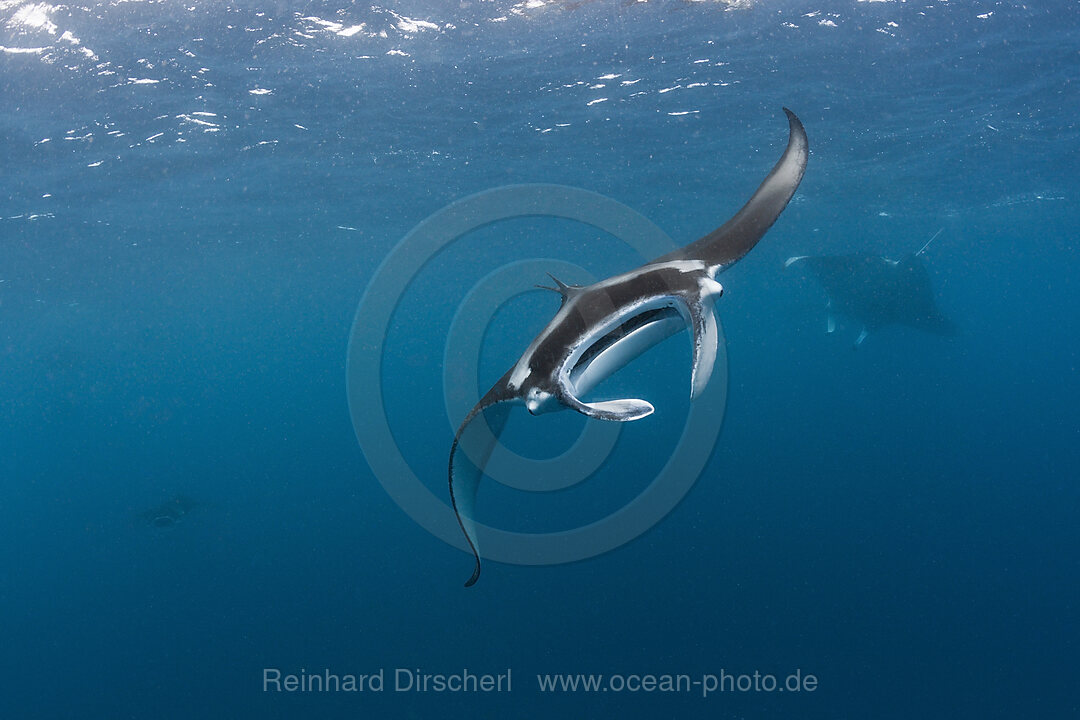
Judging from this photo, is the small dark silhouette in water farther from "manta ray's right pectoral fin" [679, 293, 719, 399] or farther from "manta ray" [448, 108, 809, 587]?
"manta ray's right pectoral fin" [679, 293, 719, 399]

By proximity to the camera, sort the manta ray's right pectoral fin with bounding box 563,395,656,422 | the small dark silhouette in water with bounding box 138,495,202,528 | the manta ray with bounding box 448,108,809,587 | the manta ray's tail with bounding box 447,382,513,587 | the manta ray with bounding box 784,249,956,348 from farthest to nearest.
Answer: the manta ray with bounding box 784,249,956,348
the small dark silhouette in water with bounding box 138,495,202,528
the manta ray's tail with bounding box 447,382,513,587
the manta ray with bounding box 448,108,809,587
the manta ray's right pectoral fin with bounding box 563,395,656,422

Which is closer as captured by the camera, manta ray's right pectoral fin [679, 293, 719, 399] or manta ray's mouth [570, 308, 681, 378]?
manta ray's right pectoral fin [679, 293, 719, 399]

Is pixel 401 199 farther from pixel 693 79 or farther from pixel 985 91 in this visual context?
pixel 985 91

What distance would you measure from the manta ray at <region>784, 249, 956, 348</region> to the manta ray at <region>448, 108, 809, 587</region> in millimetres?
14953

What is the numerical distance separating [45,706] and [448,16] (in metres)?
15.9

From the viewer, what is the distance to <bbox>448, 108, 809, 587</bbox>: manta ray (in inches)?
113

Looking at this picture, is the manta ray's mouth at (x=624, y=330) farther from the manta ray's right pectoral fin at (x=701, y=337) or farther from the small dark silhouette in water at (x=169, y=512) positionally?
the small dark silhouette in water at (x=169, y=512)

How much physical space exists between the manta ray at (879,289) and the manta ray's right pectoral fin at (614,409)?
15742 mm

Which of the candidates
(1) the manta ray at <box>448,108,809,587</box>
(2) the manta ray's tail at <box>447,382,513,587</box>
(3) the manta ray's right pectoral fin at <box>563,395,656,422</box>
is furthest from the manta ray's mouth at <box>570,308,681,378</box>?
(2) the manta ray's tail at <box>447,382,513,587</box>

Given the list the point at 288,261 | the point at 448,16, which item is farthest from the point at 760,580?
the point at 288,261

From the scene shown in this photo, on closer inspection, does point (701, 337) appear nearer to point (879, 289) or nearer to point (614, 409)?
point (614, 409)

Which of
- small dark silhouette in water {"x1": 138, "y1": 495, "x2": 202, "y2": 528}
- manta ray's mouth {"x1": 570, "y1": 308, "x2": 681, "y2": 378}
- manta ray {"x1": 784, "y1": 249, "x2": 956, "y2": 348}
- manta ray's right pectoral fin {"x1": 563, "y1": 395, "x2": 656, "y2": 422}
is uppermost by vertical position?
manta ray's mouth {"x1": 570, "y1": 308, "x2": 681, "y2": 378}

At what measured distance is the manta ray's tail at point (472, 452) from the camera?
312 centimetres

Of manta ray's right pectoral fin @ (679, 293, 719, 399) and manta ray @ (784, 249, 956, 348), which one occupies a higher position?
manta ray's right pectoral fin @ (679, 293, 719, 399)
